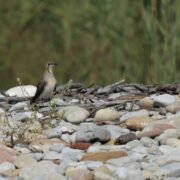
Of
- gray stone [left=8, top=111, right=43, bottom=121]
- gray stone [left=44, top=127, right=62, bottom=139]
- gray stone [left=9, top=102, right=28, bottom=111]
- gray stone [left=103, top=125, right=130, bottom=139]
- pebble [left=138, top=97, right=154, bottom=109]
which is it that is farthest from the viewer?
gray stone [left=9, top=102, right=28, bottom=111]

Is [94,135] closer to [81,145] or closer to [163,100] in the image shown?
[81,145]

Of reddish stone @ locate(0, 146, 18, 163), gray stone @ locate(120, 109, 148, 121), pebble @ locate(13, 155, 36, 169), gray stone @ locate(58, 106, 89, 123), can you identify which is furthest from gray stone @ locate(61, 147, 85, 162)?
gray stone @ locate(120, 109, 148, 121)

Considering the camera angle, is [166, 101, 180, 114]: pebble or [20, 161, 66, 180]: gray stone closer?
[20, 161, 66, 180]: gray stone

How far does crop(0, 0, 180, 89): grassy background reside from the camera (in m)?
10.4

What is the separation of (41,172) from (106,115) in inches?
72.0

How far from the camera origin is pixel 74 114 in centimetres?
796

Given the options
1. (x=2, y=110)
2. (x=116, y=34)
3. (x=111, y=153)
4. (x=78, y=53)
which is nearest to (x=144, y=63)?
(x=116, y=34)

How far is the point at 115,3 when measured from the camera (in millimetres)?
10742

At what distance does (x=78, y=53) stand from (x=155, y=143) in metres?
4.69

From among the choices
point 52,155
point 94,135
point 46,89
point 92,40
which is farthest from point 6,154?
point 92,40

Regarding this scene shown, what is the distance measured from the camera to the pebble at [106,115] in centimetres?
789

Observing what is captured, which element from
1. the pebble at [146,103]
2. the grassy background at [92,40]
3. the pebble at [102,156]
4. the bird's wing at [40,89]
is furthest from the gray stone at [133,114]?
the grassy background at [92,40]

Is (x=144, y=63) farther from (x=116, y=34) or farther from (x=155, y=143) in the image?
(x=155, y=143)

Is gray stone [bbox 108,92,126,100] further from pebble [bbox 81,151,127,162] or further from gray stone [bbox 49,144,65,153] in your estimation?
pebble [bbox 81,151,127,162]
